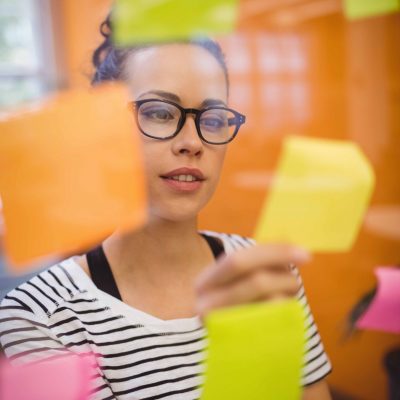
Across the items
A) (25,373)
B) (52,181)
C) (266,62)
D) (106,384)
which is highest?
(266,62)

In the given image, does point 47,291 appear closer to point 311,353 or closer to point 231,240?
point 231,240

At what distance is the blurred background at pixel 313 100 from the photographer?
1.51 feet

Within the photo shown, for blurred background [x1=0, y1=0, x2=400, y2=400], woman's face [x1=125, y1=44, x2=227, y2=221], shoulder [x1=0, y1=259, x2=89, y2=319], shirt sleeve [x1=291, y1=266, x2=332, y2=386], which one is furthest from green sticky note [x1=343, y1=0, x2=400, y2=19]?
shoulder [x1=0, y1=259, x2=89, y2=319]

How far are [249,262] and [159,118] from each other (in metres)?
0.15

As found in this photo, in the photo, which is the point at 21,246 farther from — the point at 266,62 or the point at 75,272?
the point at 266,62

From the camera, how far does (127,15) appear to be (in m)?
0.38

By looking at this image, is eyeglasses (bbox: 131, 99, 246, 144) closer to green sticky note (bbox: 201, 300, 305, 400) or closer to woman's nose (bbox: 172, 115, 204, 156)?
woman's nose (bbox: 172, 115, 204, 156)

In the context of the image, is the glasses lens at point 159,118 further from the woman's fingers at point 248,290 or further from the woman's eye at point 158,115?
the woman's fingers at point 248,290

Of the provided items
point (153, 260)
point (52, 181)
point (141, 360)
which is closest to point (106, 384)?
point (141, 360)

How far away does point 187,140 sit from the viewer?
1.34 ft

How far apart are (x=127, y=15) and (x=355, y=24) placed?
41 cm

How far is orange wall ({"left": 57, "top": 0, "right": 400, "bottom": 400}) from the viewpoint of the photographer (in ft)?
1.79

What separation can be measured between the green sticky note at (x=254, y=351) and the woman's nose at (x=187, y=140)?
0.14 meters

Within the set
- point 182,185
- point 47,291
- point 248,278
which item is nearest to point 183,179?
point 182,185
